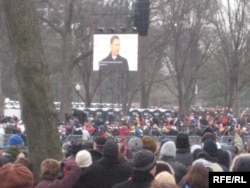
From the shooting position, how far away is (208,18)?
162 ft

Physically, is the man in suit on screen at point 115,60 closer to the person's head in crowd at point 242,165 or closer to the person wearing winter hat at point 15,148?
the person wearing winter hat at point 15,148

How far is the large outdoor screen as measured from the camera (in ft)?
117

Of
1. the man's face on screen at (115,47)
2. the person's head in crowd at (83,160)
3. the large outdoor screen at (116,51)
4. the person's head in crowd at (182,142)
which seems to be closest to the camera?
the person's head in crowd at (83,160)

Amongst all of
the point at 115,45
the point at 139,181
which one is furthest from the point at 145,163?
the point at 115,45

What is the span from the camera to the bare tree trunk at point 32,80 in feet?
29.9

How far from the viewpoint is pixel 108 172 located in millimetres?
8148

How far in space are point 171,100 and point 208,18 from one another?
152ft

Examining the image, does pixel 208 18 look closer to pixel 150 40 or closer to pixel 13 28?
pixel 150 40

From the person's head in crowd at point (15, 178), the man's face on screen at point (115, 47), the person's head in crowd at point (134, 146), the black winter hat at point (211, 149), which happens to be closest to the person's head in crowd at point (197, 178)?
the person's head in crowd at point (15, 178)

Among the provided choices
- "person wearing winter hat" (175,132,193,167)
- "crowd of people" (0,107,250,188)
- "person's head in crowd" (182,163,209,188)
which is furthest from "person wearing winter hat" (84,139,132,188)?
"person wearing winter hat" (175,132,193,167)

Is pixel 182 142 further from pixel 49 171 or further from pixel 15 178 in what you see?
pixel 15 178

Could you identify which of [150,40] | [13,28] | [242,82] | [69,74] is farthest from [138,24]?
[242,82]

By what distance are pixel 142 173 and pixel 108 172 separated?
4.64 feet

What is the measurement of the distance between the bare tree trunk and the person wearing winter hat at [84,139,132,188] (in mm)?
1184
